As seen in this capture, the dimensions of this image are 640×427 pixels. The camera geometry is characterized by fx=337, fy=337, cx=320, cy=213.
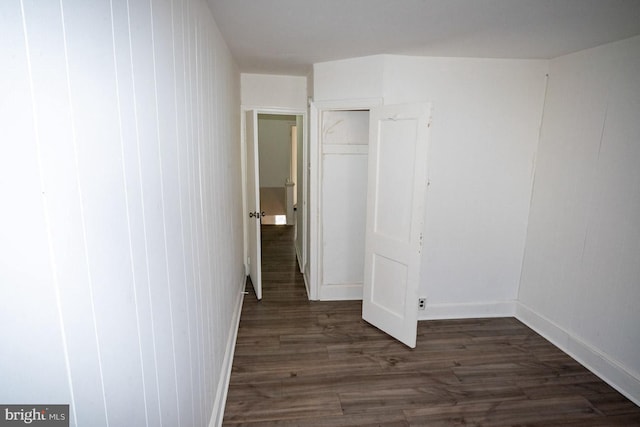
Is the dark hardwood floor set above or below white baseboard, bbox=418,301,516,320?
below

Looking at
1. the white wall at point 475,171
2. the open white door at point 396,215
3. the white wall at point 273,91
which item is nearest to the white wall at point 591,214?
the white wall at point 475,171

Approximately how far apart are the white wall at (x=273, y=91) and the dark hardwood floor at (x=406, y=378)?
2418mm

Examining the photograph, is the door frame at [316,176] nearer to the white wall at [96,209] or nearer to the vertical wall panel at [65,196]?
the white wall at [96,209]

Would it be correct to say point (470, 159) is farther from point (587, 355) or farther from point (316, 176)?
point (587, 355)

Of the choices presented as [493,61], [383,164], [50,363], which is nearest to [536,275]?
[383,164]

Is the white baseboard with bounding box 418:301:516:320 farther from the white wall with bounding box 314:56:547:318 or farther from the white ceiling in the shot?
the white ceiling

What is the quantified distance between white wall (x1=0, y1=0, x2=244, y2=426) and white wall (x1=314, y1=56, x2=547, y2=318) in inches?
82.5

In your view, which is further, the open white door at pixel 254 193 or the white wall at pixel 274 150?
the white wall at pixel 274 150

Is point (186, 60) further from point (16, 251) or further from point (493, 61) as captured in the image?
point (493, 61)

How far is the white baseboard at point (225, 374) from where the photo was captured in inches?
78.9

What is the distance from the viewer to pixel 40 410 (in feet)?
2.04

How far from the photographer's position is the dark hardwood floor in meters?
2.19

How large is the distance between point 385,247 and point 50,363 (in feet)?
8.86

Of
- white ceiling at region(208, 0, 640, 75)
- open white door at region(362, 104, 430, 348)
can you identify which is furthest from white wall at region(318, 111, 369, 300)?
white ceiling at region(208, 0, 640, 75)
